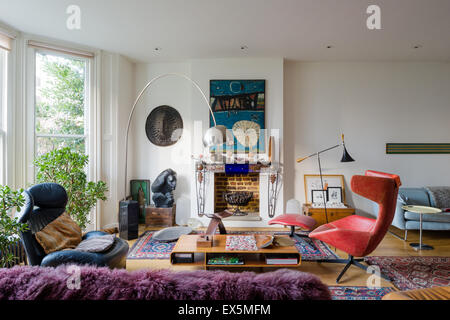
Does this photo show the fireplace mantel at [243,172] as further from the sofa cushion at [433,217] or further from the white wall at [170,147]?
the sofa cushion at [433,217]

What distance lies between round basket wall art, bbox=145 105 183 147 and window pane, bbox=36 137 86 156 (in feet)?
3.51

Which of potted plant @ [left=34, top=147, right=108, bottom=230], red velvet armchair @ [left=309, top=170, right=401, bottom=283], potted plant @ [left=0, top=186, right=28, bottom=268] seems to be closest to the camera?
potted plant @ [left=0, top=186, right=28, bottom=268]

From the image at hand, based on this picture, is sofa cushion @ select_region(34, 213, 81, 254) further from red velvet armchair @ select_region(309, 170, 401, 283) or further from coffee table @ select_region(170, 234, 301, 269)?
red velvet armchair @ select_region(309, 170, 401, 283)

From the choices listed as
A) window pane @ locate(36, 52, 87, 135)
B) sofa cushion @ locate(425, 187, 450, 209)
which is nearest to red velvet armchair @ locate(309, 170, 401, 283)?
sofa cushion @ locate(425, 187, 450, 209)

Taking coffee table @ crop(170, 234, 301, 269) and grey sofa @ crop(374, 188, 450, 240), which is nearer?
coffee table @ crop(170, 234, 301, 269)

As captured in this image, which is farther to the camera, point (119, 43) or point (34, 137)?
point (119, 43)

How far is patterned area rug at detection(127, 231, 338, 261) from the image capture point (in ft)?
9.52

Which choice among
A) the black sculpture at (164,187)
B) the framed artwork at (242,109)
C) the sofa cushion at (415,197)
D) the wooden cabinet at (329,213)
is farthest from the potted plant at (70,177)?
the sofa cushion at (415,197)

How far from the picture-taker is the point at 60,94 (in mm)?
3475

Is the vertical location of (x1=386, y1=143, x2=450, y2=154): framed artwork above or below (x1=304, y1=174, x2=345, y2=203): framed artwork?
above

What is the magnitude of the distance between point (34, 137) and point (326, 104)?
4482 mm

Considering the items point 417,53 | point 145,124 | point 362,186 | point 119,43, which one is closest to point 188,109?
point 145,124

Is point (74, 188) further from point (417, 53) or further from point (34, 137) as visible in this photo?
point (417, 53)

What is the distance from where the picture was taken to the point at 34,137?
3.26 metres
